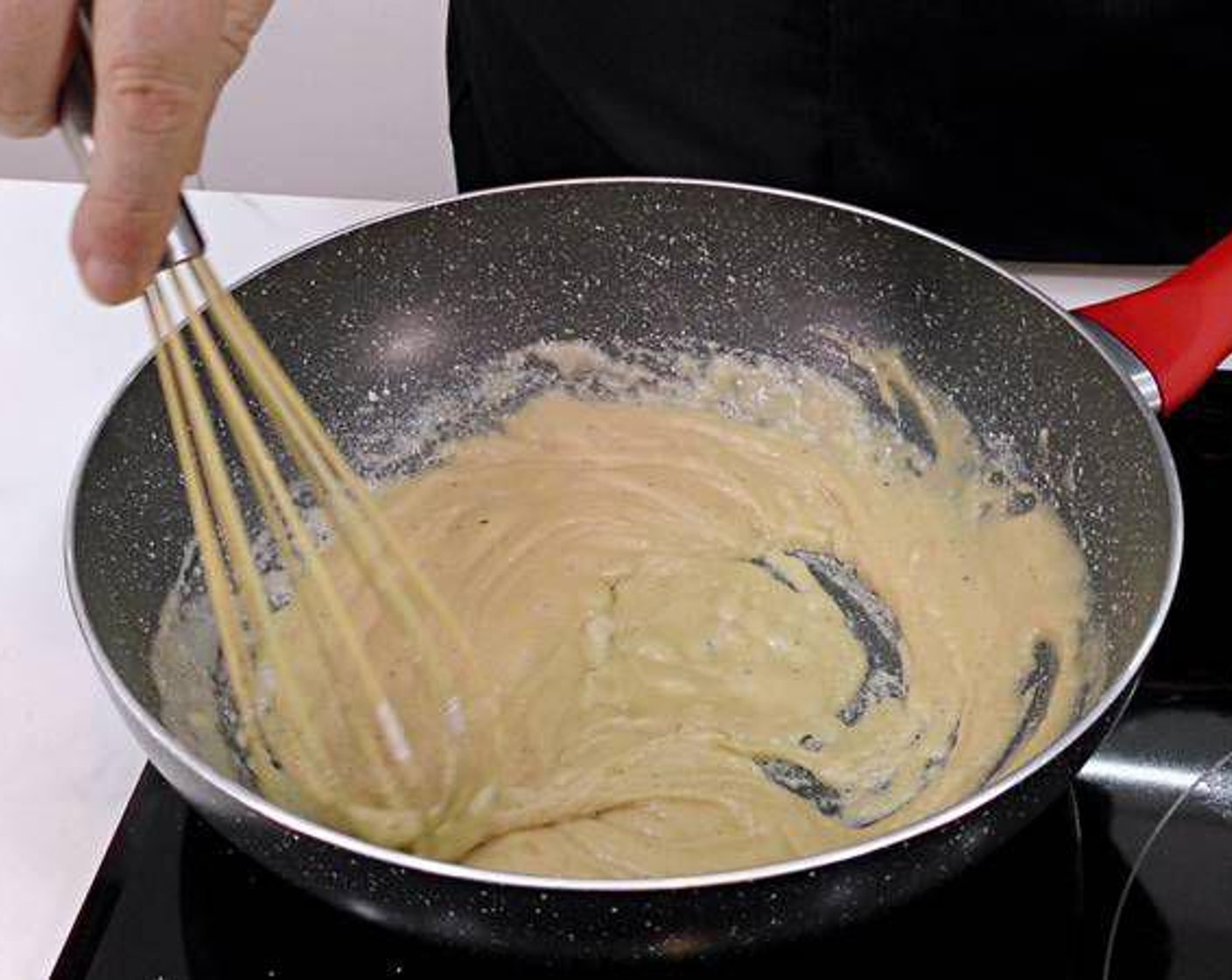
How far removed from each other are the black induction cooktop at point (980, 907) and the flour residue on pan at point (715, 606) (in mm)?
44

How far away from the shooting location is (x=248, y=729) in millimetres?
805

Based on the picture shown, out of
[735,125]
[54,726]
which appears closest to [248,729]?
[54,726]

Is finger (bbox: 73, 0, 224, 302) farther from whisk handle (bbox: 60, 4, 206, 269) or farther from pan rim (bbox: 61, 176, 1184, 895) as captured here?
pan rim (bbox: 61, 176, 1184, 895)

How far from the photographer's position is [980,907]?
0.70 meters

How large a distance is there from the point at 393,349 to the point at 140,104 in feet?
1.33

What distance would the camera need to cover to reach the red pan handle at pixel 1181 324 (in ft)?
2.58

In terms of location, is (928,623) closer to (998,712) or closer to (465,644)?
(998,712)

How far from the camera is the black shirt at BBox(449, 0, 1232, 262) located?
37.3 inches

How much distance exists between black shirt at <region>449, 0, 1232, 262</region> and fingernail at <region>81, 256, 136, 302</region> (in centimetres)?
49

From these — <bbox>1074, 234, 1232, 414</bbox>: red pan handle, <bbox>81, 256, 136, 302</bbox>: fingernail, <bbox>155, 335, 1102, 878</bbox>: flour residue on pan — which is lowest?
<bbox>155, 335, 1102, 878</bbox>: flour residue on pan

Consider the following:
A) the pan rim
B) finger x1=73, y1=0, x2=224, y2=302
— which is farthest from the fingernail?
the pan rim

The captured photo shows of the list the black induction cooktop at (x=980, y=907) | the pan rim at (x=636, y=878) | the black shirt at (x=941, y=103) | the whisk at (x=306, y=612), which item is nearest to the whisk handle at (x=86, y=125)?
the whisk at (x=306, y=612)

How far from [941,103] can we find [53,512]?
619 mm

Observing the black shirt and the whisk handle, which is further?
the black shirt
